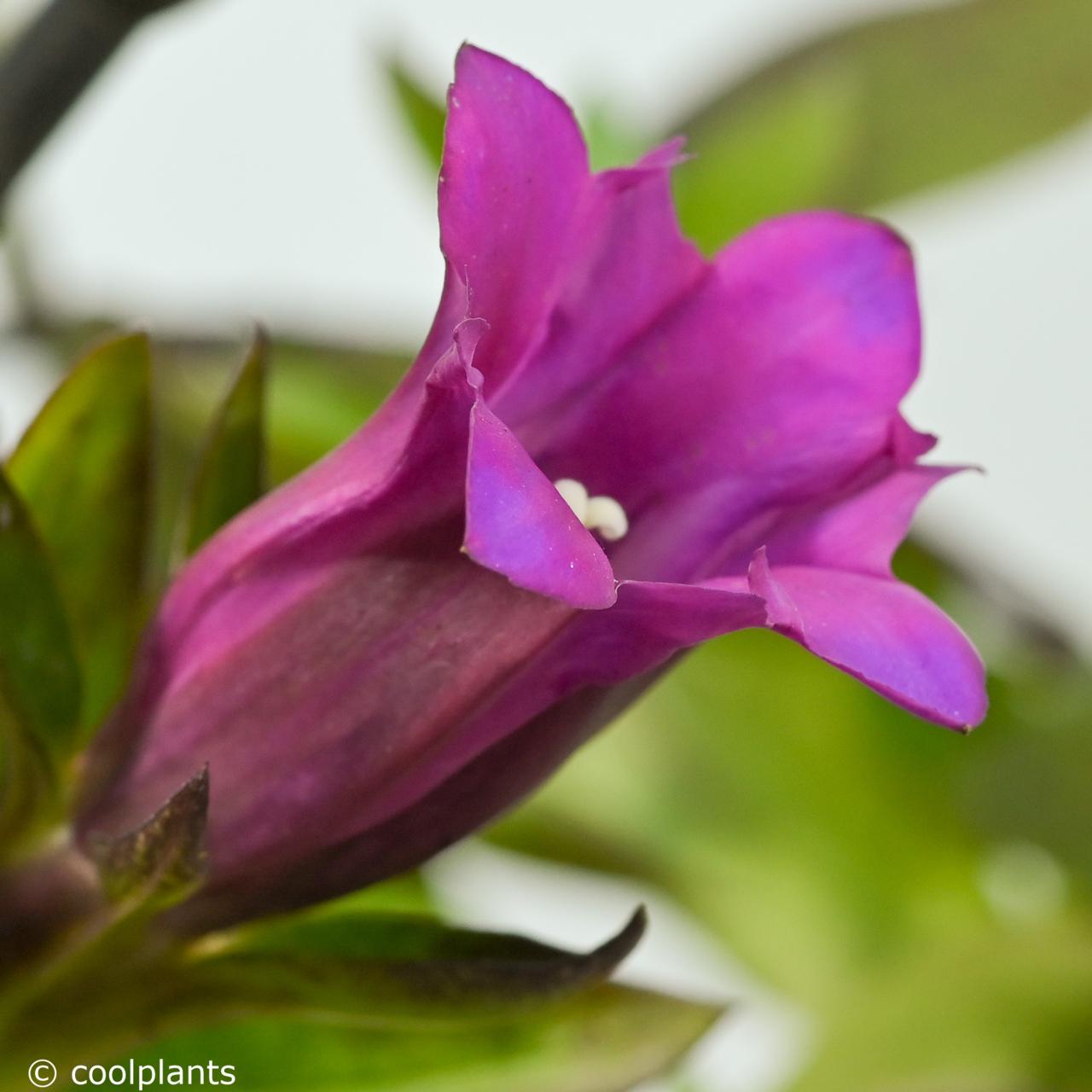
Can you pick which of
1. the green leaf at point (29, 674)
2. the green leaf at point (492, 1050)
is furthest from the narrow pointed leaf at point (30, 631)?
the green leaf at point (492, 1050)

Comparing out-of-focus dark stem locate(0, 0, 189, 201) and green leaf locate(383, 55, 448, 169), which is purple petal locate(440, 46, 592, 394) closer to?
out-of-focus dark stem locate(0, 0, 189, 201)

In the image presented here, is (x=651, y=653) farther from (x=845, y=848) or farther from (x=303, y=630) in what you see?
(x=845, y=848)

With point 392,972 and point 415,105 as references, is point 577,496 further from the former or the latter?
point 415,105

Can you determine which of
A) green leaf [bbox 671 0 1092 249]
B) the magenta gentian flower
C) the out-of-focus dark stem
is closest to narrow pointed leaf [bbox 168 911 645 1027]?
the magenta gentian flower

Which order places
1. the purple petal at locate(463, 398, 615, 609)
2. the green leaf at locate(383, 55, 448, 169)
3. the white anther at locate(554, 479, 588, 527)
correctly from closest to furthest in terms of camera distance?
the purple petal at locate(463, 398, 615, 609) → the white anther at locate(554, 479, 588, 527) → the green leaf at locate(383, 55, 448, 169)

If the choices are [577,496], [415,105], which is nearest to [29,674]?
[577,496]

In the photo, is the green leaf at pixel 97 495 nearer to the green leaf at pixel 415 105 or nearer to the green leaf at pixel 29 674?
the green leaf at pixel 29 674

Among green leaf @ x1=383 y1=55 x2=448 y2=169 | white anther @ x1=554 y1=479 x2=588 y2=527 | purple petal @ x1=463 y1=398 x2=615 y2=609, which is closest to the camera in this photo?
purple petal @ x1=463 y1=398 x2=615 y2=609
